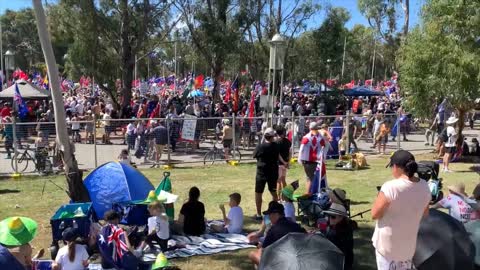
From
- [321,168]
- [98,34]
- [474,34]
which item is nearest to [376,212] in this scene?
[321,168]

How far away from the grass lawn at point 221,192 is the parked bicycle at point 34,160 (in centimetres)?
56

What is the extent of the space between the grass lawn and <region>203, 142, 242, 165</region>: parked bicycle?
699 millimetres

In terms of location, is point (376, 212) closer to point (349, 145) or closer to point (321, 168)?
point (321, 168)

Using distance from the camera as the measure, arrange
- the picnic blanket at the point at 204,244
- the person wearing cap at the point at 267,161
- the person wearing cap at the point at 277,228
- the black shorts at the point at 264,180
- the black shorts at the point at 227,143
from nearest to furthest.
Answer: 1. the person wearing cap at the point at 277,228
2. the picnic blanket at the point at 204,244
3. the person wearing cap at the point at 267,161
4. the black shorts at the point at 264,180
5. the black shorts at the point at 227,143

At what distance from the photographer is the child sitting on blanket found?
795 cm

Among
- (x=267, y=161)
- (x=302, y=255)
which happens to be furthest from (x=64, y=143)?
(x=302, y=255)

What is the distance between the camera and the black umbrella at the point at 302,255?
4863mm

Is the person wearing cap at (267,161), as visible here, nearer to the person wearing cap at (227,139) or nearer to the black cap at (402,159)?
the black cap at (402,159)

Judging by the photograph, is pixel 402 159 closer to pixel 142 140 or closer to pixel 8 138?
pixel 142 140

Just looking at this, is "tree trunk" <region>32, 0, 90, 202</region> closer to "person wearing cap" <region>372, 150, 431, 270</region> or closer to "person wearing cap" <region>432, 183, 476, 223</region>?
"person wearing cap" <region>372, 150, 431, 270</region>

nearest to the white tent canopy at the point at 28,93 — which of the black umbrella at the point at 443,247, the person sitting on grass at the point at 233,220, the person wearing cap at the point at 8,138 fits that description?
the person wearing cap at the point at 8,138

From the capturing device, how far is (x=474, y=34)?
15367 mm

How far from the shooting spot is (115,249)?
6.94 metres

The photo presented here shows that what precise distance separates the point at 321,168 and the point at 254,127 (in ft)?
31.0
